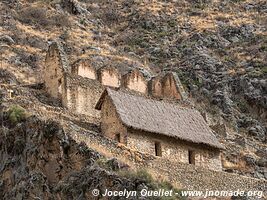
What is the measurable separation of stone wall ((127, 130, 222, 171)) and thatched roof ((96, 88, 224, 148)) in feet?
0.99

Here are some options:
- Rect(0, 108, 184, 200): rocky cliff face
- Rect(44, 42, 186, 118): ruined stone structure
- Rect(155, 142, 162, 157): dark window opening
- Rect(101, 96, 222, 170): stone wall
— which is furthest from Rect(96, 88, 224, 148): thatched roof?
Rect(0, 108, 184, 200): rocky cliff face

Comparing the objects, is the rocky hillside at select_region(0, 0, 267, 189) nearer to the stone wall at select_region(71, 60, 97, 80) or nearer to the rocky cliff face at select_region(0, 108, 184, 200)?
the stone wall at select_region(71, 60, 97, 80)

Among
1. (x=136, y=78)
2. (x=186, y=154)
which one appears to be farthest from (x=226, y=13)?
(x=186, y=154)

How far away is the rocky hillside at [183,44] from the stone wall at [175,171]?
7381 mm

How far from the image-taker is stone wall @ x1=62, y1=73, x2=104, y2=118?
4481cm

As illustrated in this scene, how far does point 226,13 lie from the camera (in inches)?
3169

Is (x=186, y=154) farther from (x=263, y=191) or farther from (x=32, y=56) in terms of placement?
(x=32, y=56)

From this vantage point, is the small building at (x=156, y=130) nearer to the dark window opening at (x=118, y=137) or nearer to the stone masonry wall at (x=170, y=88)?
the dark window opening at (x=118, y=137)

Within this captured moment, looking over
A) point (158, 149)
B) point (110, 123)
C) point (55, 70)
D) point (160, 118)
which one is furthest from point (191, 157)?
point (55, 70)

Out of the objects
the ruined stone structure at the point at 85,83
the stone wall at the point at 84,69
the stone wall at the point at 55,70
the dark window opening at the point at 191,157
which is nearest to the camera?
the dark window opening at the point at 191,157

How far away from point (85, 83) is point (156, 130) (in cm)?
616

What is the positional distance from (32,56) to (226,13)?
22.2m

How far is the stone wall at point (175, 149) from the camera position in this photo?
40562 millimetres

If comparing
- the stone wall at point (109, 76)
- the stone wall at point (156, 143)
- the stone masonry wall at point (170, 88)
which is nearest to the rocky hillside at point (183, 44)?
the stone masonry wall at point (170, 88)
